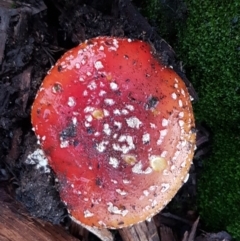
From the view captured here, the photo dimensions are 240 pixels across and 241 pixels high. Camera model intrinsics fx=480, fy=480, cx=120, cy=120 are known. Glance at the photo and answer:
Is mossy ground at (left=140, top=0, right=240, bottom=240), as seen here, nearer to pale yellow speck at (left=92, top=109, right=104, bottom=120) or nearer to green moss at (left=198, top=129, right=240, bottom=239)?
green moss at (left=198, top=129, right=240, bottom=239)

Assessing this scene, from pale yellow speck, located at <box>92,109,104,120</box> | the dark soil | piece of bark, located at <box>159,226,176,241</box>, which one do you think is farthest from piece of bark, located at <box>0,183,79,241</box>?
pale yellow speck, located at <box>92,109,104,120</box>

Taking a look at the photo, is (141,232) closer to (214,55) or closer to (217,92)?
(217,92)

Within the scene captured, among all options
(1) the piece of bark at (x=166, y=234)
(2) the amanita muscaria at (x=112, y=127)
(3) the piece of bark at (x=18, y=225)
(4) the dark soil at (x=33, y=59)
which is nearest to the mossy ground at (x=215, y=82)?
(4) the dark soil at (x=33, y=59)

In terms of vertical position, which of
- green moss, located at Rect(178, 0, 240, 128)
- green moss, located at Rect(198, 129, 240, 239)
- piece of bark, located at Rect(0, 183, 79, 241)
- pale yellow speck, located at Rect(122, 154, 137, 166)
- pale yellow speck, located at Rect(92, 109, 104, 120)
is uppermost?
green moss, located at Rect(178, 0, 240, 128)

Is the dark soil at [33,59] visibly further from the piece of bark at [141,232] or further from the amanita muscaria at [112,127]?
the piece of bark at [141,232]

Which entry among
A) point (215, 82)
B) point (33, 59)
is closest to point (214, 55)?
point (215, 82)
